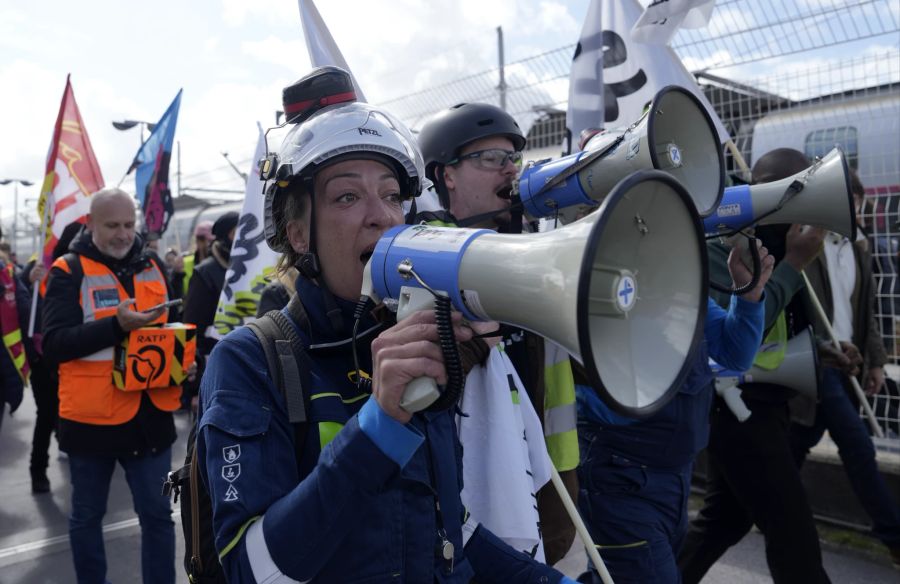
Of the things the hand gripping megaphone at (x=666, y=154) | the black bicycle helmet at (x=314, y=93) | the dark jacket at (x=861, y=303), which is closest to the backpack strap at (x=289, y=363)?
the black bicycle helmet at (x=314, y=93)

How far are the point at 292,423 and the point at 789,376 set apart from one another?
2707mm

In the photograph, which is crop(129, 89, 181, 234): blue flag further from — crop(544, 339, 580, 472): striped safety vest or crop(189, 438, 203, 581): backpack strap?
crop(189, 438, 203, 581): backpack strap

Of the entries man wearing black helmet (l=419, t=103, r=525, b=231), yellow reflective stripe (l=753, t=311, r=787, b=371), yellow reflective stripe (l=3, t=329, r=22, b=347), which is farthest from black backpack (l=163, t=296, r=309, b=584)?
yellow reflective stripe (l=3, t=329, r=22, b=347)

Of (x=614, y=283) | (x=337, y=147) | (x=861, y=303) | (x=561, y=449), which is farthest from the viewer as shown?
(x=861, y=303)

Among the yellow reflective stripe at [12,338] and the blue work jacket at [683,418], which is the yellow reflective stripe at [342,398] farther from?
the yellow reflective stripe at [12,338]

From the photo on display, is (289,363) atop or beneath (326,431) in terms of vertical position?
atop

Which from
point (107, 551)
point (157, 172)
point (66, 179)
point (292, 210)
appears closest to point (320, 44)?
point (292, 210)

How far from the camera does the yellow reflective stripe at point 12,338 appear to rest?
5.39m

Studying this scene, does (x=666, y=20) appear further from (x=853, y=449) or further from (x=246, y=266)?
(x=246, y=266)

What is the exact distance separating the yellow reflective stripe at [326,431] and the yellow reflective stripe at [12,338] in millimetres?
4982

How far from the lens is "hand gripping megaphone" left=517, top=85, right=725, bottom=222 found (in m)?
1.89

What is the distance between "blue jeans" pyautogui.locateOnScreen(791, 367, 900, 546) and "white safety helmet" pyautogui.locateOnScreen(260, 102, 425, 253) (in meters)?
3.23

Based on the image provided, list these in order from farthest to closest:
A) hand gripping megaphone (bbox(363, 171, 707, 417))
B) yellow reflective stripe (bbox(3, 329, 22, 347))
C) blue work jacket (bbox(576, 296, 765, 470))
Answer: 1. yellow reflective stripe (bbox(3, 329, 22, 347))
2. blue work jacket (bbox(576, 296, 765, 470))
3. hand gripping megaphone (bbox(363, 171, 707, 417))

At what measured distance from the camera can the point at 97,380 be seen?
12.0ft
